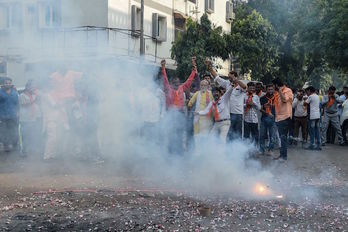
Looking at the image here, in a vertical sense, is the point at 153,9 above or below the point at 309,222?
above

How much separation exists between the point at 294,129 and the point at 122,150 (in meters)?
5.25

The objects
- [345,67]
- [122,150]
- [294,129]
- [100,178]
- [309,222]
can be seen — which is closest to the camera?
[309,222]

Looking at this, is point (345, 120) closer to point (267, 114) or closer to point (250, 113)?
A: point (267, 114)

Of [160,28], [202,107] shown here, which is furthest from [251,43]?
[202,107]

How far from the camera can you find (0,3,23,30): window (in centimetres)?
810

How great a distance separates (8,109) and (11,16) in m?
2.24

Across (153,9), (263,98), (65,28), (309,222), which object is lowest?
(309,222)

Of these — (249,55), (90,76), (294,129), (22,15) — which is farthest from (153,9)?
(22,15)

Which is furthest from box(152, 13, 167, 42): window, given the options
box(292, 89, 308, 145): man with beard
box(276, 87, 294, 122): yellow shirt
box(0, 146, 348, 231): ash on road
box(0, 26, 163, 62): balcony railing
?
box(0, 146, 348, 231): ash on road

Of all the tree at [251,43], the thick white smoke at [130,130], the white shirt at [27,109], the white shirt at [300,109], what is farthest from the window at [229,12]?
the white shirt at [27,109]

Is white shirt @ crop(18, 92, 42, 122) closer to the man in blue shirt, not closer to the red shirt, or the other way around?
the man in blue shirt

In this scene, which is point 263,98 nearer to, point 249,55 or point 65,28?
point 65,28

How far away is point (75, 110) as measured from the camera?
30.9ft

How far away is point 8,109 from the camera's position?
9680 mm
